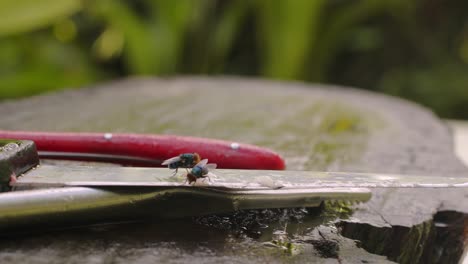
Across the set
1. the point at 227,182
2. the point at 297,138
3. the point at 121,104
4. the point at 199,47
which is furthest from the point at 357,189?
the point at 199,47

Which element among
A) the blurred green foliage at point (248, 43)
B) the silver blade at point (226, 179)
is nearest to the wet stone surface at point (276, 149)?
the silver blade at point (226, 179)

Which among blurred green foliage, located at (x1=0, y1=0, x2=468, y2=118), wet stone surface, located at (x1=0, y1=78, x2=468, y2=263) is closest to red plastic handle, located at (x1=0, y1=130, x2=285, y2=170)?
wet stone surface, located at (x1=0, y1=78, x2=468, y2=263)

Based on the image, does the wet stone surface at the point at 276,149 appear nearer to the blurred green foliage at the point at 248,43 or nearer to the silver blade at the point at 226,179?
the silver blade at the point at 226,179

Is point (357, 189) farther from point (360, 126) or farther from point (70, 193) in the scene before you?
point (360, 126)

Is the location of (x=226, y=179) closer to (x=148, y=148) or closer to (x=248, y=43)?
(x=148, y=148)

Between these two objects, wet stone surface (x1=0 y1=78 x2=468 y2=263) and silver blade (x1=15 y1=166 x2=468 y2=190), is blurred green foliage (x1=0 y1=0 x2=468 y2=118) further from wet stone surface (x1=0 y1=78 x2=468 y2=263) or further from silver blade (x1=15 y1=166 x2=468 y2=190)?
silver blade (x1=15 y1=166 x2=468 y2=190)
